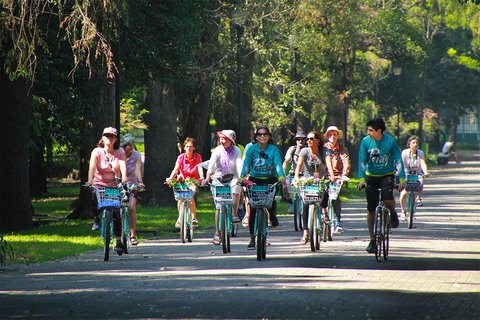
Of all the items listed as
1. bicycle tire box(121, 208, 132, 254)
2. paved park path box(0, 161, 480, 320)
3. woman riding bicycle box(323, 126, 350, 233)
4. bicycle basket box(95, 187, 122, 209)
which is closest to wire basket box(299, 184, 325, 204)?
paved park path box(0, 161, 480, 320)

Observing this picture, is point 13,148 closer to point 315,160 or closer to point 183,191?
point 183,191

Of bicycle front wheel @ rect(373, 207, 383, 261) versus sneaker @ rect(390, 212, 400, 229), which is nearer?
bicycle front wheel @ rect(373, 207, 383, 261)

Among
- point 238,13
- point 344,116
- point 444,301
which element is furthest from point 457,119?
point 444,301

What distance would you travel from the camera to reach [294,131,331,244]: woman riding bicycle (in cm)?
1178

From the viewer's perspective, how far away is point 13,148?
14977mm

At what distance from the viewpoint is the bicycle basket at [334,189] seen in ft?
40.1

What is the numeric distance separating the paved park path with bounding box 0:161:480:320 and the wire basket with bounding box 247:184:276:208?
84 centimetres

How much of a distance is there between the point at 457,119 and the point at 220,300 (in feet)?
228

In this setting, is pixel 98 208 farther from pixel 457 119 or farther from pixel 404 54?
pixel 457 119

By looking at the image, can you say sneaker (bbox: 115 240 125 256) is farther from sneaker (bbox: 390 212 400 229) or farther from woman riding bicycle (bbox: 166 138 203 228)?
sneaker (bbox: 390 212 400 229)

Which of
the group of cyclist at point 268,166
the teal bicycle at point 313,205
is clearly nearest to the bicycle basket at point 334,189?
the group of cyclist at point 268,166

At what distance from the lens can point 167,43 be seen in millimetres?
17859

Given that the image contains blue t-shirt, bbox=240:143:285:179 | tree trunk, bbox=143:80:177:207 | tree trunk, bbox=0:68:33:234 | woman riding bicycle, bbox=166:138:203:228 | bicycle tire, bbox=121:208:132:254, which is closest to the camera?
blue t-shirt, bbox=240:143:285:179

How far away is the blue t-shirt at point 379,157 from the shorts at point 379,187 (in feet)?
0.24
